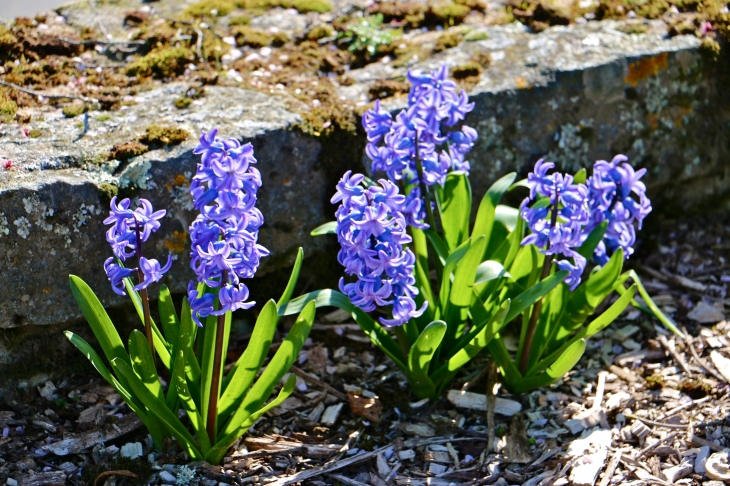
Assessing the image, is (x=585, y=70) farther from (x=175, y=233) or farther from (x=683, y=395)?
(x=175, y=233)

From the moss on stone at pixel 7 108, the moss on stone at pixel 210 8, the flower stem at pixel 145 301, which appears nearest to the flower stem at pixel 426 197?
the flower stem at pixel 145 301

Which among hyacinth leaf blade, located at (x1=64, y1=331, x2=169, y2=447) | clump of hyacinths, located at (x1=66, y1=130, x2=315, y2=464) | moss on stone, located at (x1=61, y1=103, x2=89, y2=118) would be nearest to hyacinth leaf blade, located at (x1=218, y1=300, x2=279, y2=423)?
clump of hyacinths, located at (x1=66, y1=130, x2=315, y2=464)

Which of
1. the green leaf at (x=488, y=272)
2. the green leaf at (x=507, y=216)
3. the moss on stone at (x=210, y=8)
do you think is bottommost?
the green leaf at (x=488, y=272)

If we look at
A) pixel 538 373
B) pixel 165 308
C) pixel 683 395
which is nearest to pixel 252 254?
pixel 165 308

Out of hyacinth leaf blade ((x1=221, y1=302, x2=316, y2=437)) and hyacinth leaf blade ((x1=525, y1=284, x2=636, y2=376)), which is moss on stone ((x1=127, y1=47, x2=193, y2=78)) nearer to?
hyacinth leaf blade ((x1=221, y1=302, x2=316, y2=437))

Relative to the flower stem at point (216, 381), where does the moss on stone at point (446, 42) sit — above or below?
above

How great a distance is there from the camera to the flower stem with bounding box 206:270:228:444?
254 centimetres

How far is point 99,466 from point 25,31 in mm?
2228

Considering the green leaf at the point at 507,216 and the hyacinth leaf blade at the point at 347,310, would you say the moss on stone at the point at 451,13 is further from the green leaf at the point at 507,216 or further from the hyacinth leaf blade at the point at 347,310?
the hyacinth leaf blade at the point at 347,310

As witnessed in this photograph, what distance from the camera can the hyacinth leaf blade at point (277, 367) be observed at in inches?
104

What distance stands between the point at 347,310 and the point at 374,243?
15.0 inches

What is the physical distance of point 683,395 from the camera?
3.16 m

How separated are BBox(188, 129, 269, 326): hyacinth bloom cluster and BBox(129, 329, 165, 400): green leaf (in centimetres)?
37

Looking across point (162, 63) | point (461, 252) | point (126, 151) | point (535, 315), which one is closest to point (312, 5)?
point (162, 63)
